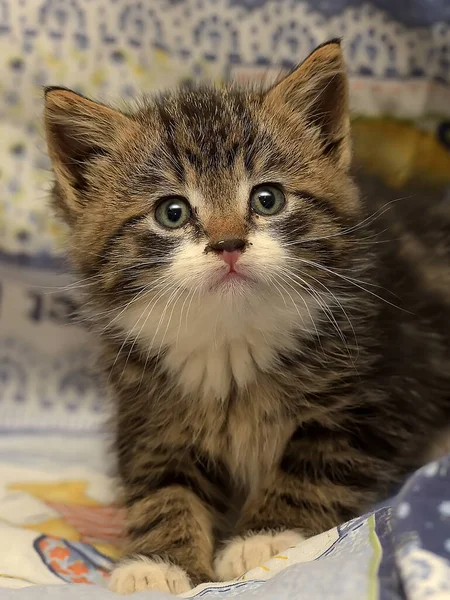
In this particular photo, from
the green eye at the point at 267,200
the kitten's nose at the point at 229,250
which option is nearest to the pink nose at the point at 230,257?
the kitten's nose at the point at 229,250

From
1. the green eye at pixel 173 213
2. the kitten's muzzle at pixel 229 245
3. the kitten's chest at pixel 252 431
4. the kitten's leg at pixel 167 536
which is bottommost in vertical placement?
the kitten's leg at pixel 167 536

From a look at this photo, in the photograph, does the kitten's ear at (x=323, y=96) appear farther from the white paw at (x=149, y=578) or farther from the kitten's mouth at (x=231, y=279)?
the white paw at (x=149, y=578)

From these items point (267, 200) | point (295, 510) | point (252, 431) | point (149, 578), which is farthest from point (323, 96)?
point (149, 578)

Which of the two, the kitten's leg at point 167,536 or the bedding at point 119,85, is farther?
the bedding at point 119,85

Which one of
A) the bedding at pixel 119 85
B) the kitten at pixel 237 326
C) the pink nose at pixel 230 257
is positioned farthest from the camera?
the bedding at pixel 119 85

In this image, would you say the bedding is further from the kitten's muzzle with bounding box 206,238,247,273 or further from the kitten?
the kitten's muzzle with bounding box 206,238,247,273

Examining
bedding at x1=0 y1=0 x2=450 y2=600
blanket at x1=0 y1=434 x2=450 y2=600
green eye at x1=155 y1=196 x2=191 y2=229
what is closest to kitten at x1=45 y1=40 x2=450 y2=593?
green eye at x1=155 y1=196 x2=191 y2=229

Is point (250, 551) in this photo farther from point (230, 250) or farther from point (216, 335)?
point (230, 250)
